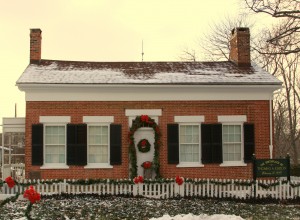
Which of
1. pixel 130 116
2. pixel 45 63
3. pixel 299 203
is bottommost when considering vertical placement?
pixel 299 203

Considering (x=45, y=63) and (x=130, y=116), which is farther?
(x=45, y=63)

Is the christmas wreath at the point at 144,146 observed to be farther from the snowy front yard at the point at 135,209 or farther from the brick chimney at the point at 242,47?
the brick chimney at the point at 242,47

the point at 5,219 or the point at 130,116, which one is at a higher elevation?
the point at 130,116

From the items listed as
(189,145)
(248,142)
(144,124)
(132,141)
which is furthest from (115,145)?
(248,142)

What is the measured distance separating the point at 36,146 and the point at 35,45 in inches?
203

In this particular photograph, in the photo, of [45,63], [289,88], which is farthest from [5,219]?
[289,88]

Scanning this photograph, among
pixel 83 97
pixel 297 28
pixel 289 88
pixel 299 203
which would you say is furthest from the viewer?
pixel 289 88

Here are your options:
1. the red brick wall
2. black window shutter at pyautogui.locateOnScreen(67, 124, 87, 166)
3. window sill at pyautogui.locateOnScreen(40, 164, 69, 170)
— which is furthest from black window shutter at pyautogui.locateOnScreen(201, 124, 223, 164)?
window sill at pyautogui.locateOnScreen(40, 164, 69, 170)

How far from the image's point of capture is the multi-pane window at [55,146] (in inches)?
764

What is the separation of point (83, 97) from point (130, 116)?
78.7 inches

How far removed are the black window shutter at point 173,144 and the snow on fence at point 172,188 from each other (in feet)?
8.29

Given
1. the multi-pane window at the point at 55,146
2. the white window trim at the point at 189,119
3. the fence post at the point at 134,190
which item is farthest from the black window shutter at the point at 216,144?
the multi-pane window at the point at 55,146

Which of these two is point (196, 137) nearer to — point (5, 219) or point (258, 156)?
point (258, 156)

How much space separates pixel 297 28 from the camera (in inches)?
721
